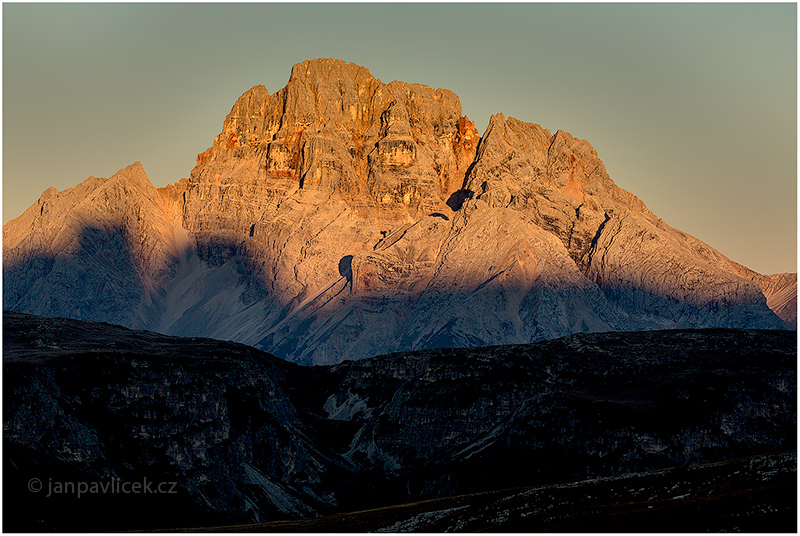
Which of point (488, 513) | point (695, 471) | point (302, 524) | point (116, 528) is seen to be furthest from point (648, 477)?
point (116, 528)

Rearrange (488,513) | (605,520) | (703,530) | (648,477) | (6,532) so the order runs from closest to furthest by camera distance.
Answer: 1. (703,530)
2. (605,520)
3. (488,513)
4. (648,477)
5. (6,532)

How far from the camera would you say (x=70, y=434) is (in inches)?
7751

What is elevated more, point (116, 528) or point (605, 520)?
point (605, 520)

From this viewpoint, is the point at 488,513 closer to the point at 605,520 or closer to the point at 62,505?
the point at 605,520

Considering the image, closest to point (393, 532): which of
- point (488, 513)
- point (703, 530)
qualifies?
point (488, 513)

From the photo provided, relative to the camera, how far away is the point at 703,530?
81.9 meters

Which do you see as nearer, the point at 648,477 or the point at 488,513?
the point at 488,513

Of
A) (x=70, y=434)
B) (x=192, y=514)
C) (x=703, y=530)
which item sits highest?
(x=703, y=530)

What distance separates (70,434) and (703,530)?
148m

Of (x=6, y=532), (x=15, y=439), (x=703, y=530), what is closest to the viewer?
(x=703, y=530)

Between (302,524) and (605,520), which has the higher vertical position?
(605,520)

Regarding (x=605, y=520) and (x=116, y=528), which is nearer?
(x=605, y=520)

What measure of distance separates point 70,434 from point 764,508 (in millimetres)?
150688

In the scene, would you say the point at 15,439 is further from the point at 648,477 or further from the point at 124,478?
the point at 648,477
